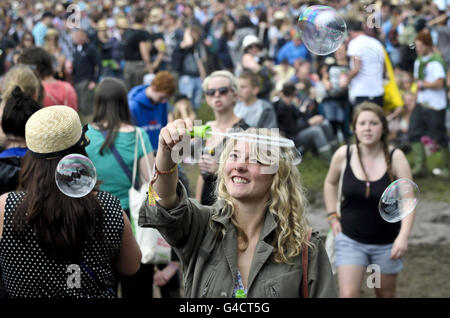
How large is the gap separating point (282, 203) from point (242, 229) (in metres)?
0.21

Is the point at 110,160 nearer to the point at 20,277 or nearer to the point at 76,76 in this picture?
the point at 20,277

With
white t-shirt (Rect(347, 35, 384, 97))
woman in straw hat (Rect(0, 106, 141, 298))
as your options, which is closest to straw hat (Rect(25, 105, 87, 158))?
woman in straw hat (Rect(0, 106, 141, 298))

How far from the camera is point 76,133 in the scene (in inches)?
126

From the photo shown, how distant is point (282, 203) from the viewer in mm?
3012

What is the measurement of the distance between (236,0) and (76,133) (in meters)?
19.8

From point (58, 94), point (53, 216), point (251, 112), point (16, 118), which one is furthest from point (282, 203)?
point (251, 112)

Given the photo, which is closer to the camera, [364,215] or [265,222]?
[265,222]

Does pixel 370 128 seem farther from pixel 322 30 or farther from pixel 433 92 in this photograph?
pixel 433 92

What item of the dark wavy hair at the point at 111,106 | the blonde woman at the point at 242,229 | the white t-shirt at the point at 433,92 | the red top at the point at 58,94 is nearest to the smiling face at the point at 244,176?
the blonde woman at the point at 242,229

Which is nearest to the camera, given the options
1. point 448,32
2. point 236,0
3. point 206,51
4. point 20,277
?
point 20,277

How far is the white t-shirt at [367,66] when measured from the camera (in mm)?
7916

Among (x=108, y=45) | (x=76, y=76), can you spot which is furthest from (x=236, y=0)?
(x=76, y=76)

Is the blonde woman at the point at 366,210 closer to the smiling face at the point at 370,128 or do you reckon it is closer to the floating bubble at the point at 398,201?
the smiling face at the point at 370,128

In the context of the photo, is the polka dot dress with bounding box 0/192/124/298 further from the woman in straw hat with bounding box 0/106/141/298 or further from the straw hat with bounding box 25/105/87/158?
the straw hat with bounding box 25/105/87/158
